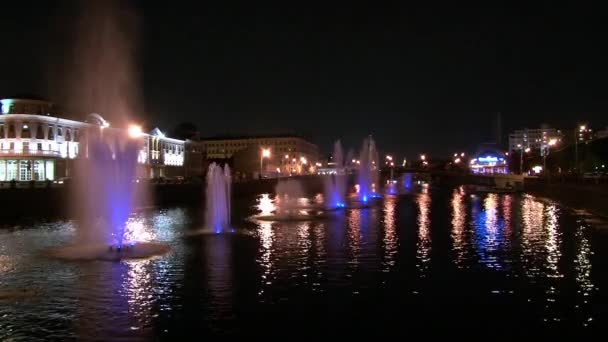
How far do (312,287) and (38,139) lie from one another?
90.4m

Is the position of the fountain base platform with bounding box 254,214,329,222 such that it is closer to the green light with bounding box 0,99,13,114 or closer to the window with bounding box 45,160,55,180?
the window with bounding box 45,160,55,180

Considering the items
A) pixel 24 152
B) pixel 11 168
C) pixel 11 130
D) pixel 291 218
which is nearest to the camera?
pixel 291 218

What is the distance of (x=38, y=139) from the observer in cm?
9581

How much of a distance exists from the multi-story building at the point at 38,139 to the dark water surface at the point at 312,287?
6580cm

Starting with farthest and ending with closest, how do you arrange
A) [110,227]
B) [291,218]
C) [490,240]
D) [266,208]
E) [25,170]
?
[25,170] → [266,208] → [291,218] → [110,227] → [490,240]

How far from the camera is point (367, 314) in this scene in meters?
16.3

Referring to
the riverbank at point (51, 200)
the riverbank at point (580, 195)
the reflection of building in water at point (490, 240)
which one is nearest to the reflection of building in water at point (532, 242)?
the reflection of building in water at point (490, 240)

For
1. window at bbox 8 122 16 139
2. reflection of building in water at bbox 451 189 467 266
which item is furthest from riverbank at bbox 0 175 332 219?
reflection of building in water at bbox 451 189 467 266

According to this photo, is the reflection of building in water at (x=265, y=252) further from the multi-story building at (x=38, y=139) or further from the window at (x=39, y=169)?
the window at (x=39, y=169)

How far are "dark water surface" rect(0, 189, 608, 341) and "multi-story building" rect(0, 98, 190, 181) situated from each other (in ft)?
216

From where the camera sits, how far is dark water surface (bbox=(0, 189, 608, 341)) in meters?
15.3

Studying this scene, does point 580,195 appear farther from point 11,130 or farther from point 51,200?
point 11,130

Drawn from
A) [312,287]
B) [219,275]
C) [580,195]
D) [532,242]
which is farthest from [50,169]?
[312,287]

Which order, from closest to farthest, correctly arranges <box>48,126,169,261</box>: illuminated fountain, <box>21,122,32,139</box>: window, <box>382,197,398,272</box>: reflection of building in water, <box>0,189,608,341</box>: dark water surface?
<box>0,189,608,341</box>: dark water surface
<box>382,197,398,272</box>: reflection of building in water
<box>48,126,169,261</box>: illuminated fountain
<box>21,122,32,139</box>: window
